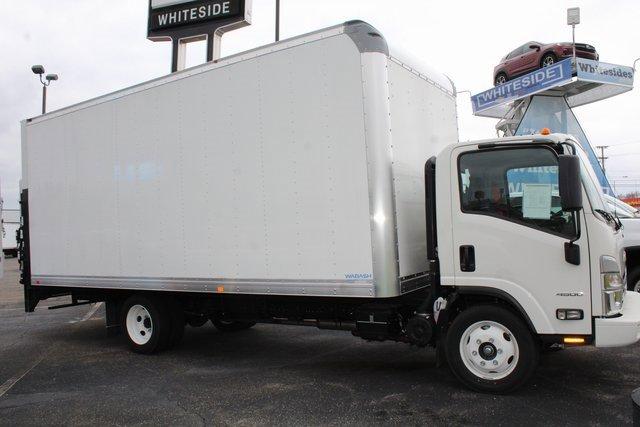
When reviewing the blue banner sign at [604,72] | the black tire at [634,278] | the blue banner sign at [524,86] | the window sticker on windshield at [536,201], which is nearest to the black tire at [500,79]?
the blue banner sign at [524,86]

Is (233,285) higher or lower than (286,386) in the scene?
higher

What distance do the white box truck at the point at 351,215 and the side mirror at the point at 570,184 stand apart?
1 cm

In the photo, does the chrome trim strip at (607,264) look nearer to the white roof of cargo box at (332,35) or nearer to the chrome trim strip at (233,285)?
the chrome trim strip at (233,285)

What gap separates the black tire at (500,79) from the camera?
19.4 meters

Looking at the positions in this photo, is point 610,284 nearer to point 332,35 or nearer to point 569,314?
point 569,314

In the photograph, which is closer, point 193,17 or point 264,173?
point 264,173

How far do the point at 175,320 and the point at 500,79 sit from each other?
16554mm

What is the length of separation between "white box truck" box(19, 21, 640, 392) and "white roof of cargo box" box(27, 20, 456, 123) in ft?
0.08

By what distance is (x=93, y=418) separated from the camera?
470cm

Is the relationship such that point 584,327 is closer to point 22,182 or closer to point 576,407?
point 576,407

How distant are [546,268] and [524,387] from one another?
4.01ft

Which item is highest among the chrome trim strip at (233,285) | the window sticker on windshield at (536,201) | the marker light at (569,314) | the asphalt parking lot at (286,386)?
the window sticker on windshield at (536,201)

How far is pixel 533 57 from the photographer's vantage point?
18.0 m

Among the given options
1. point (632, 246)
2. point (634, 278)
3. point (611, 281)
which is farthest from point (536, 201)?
point (634, 278)
